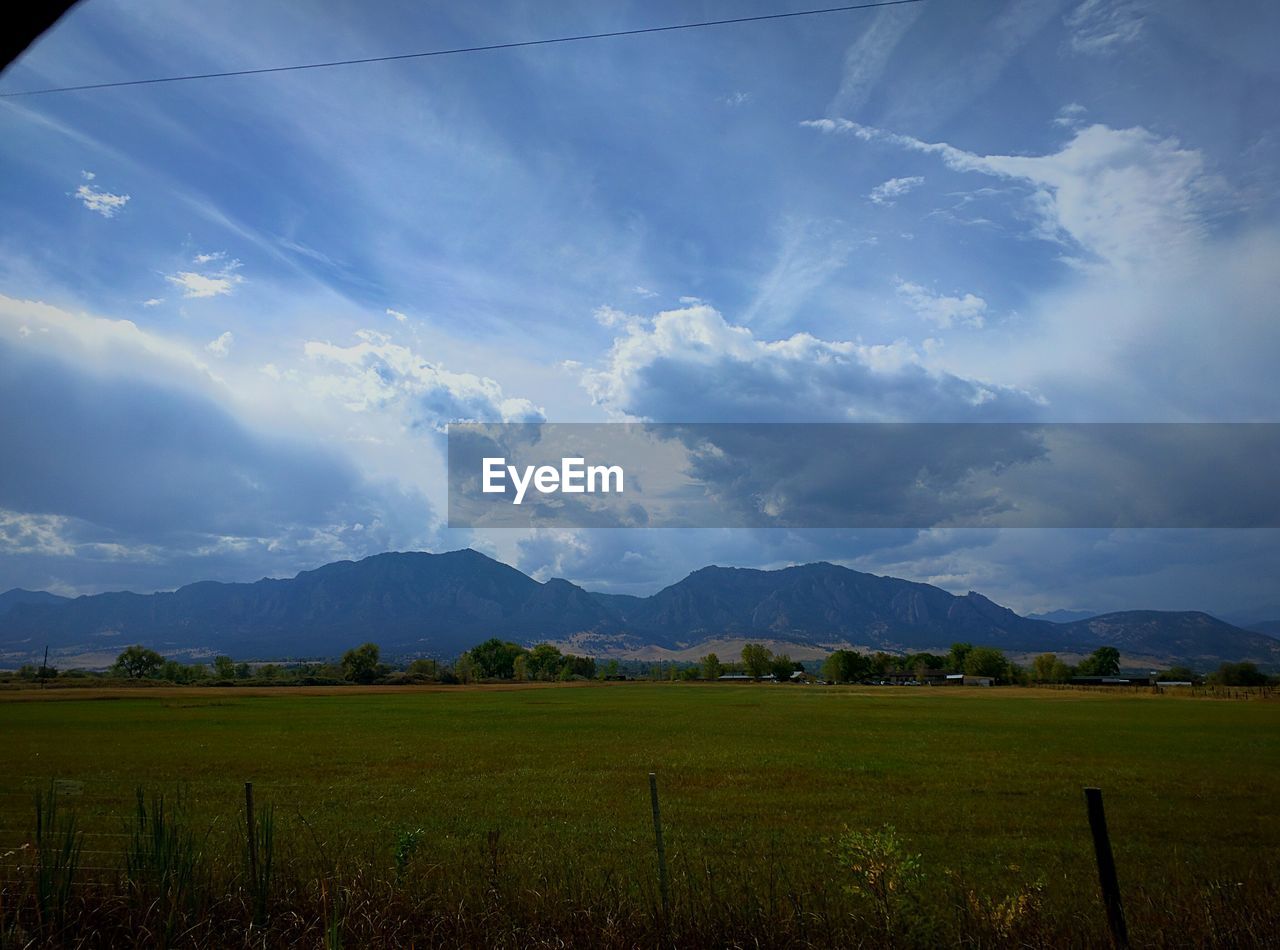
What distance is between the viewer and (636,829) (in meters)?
18.4

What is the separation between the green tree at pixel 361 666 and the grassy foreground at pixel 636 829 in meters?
119

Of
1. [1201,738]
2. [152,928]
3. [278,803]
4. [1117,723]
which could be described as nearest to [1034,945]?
[152,928]

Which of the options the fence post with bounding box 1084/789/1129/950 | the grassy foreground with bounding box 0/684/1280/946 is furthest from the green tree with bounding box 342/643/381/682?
the fence post with bounding box 1084/789/1129/950

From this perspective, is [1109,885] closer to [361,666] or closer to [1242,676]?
[361,666]

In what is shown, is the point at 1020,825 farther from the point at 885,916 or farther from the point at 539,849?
the point at 885,916

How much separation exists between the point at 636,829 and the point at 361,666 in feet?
581

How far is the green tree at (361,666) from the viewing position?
175875 mm

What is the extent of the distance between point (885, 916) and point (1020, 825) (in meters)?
15.3

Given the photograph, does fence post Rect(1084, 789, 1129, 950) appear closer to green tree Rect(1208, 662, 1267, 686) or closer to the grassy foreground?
the grassy foreground

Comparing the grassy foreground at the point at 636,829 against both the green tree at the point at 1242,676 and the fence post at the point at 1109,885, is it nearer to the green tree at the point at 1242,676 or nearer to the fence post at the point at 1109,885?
the fence post at the point at 1109,885

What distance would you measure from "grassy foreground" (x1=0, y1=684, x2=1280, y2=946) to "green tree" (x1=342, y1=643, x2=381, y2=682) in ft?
391

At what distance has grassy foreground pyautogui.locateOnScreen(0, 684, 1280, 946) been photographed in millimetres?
6820

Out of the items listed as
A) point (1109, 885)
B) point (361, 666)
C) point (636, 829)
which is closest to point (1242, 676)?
point (361, 666)

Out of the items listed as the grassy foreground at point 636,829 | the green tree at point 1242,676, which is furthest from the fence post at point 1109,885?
the green tree at point 1242,676
